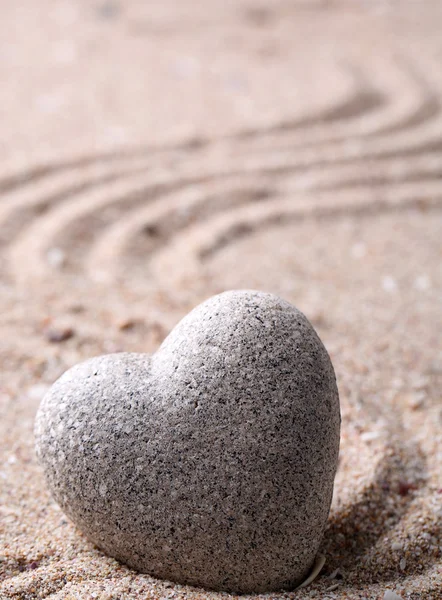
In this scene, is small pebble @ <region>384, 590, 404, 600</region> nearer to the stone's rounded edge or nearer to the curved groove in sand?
the stone's rounded edge

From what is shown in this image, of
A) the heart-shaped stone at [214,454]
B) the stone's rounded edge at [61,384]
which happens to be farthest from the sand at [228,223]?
the stone's rounded edge at [61,384]

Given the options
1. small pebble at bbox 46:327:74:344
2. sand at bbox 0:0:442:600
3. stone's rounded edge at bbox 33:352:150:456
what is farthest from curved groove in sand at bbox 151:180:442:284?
stone's rounded edge at bbox 33:352:150:456

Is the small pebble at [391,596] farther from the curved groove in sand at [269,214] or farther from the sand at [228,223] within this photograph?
the curved groove in sand at [269,214]

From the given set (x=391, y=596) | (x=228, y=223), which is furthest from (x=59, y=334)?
(x=391, y=596)

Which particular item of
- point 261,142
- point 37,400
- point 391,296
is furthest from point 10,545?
point 261,142

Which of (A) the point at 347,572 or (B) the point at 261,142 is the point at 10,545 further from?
(B) the point at 261,142

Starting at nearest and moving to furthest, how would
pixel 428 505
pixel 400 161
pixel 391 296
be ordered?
pixel 428 505
pixel 391 296
pixel 400 161

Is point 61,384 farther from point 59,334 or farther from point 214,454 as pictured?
point 59,334
